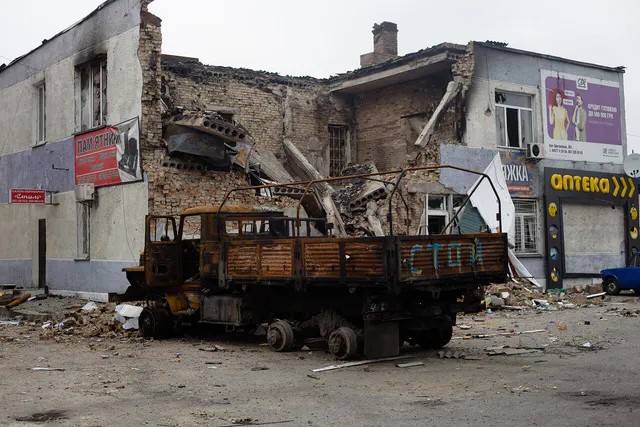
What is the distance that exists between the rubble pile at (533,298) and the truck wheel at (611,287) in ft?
0.86

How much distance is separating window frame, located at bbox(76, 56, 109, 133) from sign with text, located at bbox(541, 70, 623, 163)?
13.2 meters

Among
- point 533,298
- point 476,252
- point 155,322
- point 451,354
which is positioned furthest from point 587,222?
point 155,322

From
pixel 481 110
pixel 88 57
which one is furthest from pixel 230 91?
pixel 481 110

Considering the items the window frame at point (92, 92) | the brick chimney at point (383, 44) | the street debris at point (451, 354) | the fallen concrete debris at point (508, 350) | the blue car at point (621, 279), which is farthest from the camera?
the brick chimney at point (383, 44)

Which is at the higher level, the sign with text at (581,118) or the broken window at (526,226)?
the sign with text at (581,118)

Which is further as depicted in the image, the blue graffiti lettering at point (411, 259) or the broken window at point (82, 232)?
the broken window at point (82, 232)

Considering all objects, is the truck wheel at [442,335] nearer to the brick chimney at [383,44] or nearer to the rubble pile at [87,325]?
the rubble pile at [87,325]

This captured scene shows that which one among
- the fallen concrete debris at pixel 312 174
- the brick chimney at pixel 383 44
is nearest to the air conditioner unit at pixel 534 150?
the fallen concrete debris at pixel 312 174

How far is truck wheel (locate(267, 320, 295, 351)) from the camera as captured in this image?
437 inches

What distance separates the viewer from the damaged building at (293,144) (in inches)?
711

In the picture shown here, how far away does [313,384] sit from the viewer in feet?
28.2

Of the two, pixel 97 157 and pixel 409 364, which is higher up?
pixel 97 157

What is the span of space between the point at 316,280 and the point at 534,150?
45.7 feet

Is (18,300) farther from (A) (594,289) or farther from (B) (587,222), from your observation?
(B) (587,222)
